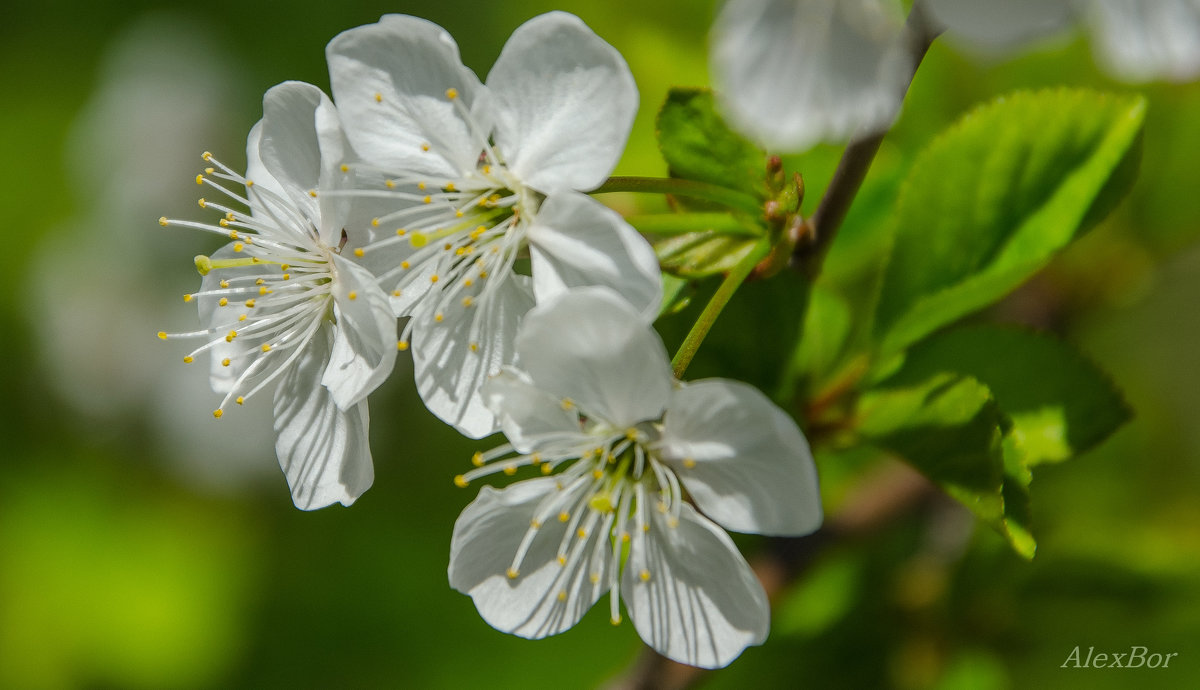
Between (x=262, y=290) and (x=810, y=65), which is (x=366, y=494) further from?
(x=810, y=65)

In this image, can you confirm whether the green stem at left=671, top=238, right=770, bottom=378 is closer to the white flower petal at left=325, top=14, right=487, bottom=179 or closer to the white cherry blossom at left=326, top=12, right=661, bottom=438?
the white cherry blossom at left=326, top=12, right=661, bottom=438

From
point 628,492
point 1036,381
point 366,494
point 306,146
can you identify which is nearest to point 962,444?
point 1036,381

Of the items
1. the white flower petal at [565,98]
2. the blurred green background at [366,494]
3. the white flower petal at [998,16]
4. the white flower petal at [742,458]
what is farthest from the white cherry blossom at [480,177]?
the blurred green background at [366,494]

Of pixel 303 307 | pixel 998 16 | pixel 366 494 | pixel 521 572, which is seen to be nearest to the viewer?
pixel 998 16

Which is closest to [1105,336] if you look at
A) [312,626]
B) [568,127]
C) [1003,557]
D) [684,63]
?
[1003,557]

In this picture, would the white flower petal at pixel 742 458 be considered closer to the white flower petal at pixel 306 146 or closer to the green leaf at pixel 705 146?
the green leaf at pixel 705 146

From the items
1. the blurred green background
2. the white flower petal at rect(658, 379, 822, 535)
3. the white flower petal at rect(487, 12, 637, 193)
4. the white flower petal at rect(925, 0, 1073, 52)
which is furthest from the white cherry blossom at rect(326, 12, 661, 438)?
the blurred green background
